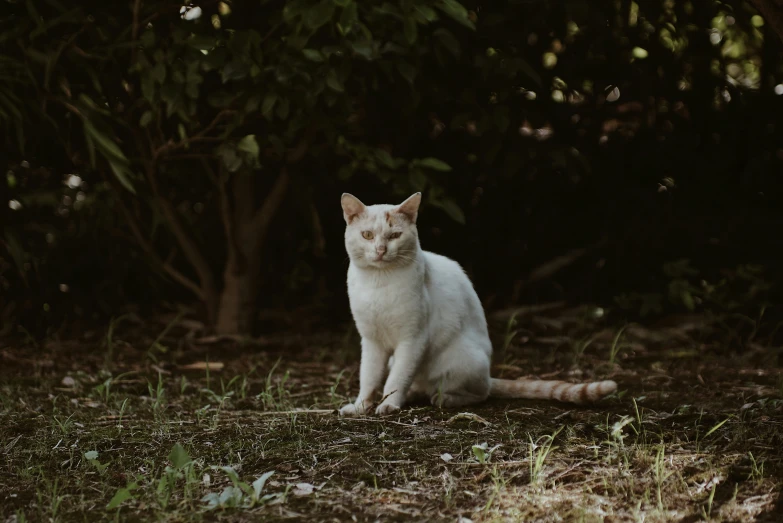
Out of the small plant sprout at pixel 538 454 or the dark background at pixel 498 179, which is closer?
the small plant sprout at pixel 538 454

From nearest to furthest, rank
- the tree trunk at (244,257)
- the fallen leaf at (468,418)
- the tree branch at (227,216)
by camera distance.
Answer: the fallen leaf at (468,418), the tree branch at (227,216), the tree trunk at (244,257)

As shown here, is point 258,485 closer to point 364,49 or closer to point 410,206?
point 410,206

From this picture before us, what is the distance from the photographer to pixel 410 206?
3.00m

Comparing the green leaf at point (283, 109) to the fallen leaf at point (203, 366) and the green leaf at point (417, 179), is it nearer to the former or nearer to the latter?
the green leaf at point (417, 179)

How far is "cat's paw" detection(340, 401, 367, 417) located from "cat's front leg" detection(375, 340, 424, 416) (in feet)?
0.28

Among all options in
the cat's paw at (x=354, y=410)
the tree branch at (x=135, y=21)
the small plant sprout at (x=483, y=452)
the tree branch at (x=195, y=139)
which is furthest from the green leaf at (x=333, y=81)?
the small plant sprout at (x=483, y=452)

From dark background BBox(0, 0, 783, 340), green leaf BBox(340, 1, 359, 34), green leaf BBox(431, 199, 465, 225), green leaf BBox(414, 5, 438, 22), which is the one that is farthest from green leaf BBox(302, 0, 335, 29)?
green leaf BBox(431, 199, 465, 225)

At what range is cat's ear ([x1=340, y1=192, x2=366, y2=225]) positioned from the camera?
2.98 metres

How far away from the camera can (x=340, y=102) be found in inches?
140

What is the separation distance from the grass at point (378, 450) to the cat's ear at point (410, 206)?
74 cm

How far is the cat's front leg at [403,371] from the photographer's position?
115 inches

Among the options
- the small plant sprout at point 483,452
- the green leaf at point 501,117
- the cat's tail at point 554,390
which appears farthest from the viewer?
the green leaf at point 501,117

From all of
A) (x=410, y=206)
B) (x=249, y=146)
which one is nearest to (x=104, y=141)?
(x=249, y=146)

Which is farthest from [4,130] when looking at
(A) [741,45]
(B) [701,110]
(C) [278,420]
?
(A) [741,45]
